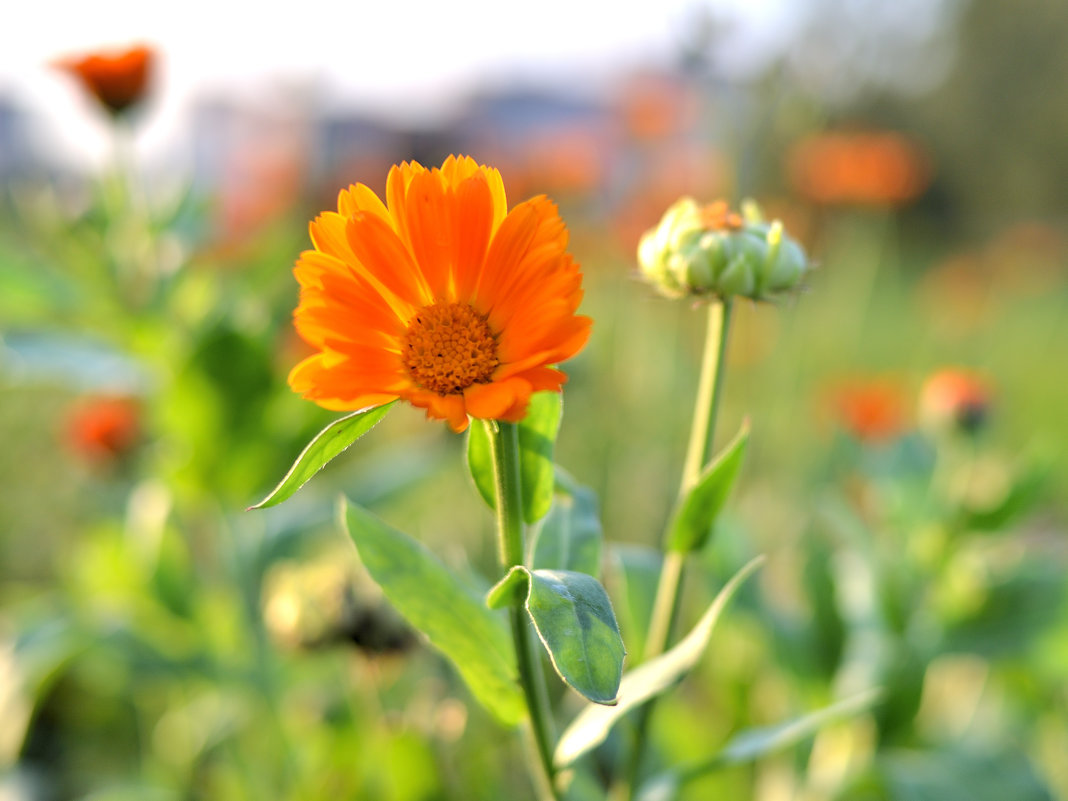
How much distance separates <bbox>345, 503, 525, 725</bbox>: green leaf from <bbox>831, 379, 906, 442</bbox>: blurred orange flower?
4.12 ft

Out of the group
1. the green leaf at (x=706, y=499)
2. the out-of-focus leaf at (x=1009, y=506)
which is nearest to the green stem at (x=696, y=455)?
the green leaf at (x=706, y=499)

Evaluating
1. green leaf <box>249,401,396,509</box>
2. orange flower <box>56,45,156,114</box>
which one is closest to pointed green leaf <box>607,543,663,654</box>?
green leaf <box>249,401,396,509</box>

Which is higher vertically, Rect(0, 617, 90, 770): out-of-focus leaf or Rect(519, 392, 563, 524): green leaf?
Rect(519, 392, 563, 524): green leaf

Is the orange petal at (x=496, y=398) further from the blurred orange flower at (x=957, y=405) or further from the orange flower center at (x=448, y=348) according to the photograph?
the blurred orange flower at (x=957, y=405)

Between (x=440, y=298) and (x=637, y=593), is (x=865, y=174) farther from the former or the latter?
(x=440, y=298)

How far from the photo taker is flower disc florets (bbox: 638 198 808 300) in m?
0.67

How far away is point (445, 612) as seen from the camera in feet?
2.21

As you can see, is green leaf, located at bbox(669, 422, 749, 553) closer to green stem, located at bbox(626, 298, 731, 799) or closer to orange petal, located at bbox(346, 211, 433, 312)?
green stem, located at bbox(626, 298, 731, 799)

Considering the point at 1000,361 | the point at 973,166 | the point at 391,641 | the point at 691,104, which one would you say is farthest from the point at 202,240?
the point at 973,166

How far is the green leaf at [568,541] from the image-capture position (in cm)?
69

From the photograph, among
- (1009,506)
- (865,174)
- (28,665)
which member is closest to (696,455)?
(1009,506)

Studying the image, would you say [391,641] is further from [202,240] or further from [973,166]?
[973,166]

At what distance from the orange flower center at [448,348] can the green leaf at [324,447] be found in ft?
0.11

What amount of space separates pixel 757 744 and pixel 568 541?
0.96 ft
